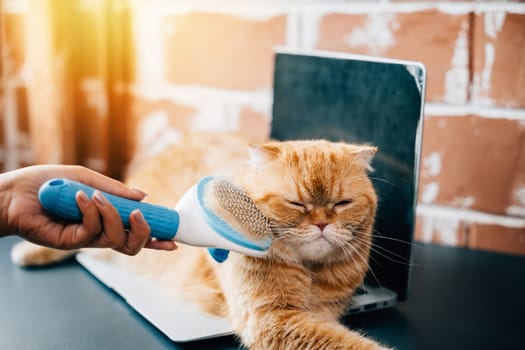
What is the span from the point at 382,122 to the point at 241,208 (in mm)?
369

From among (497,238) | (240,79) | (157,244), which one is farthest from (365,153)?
(240,79)

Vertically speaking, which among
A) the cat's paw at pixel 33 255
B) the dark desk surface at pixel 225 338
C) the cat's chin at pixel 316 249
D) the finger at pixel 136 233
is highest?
the finger at pixel 136 233

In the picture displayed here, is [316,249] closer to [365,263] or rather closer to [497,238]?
[365,263]

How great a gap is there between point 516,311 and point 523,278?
18 cm

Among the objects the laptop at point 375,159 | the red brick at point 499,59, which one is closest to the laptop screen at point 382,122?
the laptop at point 375,159

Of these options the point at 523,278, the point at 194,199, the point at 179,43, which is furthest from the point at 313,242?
the point at 179,43

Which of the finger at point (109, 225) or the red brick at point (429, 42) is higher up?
the red brick at point (429, 42)

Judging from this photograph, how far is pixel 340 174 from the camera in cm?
93

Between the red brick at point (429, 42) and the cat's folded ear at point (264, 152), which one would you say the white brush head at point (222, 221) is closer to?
the cat's folded ear at point (264, 152)

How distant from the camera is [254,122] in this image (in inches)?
61.8

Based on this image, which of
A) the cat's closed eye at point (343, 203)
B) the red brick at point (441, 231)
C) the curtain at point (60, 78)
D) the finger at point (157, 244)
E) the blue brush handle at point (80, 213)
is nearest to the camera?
the blue brush handle at point (80, 213)

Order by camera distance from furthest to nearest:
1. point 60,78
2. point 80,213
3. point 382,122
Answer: point 60,78 < point 382,122 < point 80,213

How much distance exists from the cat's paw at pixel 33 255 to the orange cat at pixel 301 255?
314 millimetres

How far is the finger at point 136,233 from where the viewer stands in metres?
0.76
